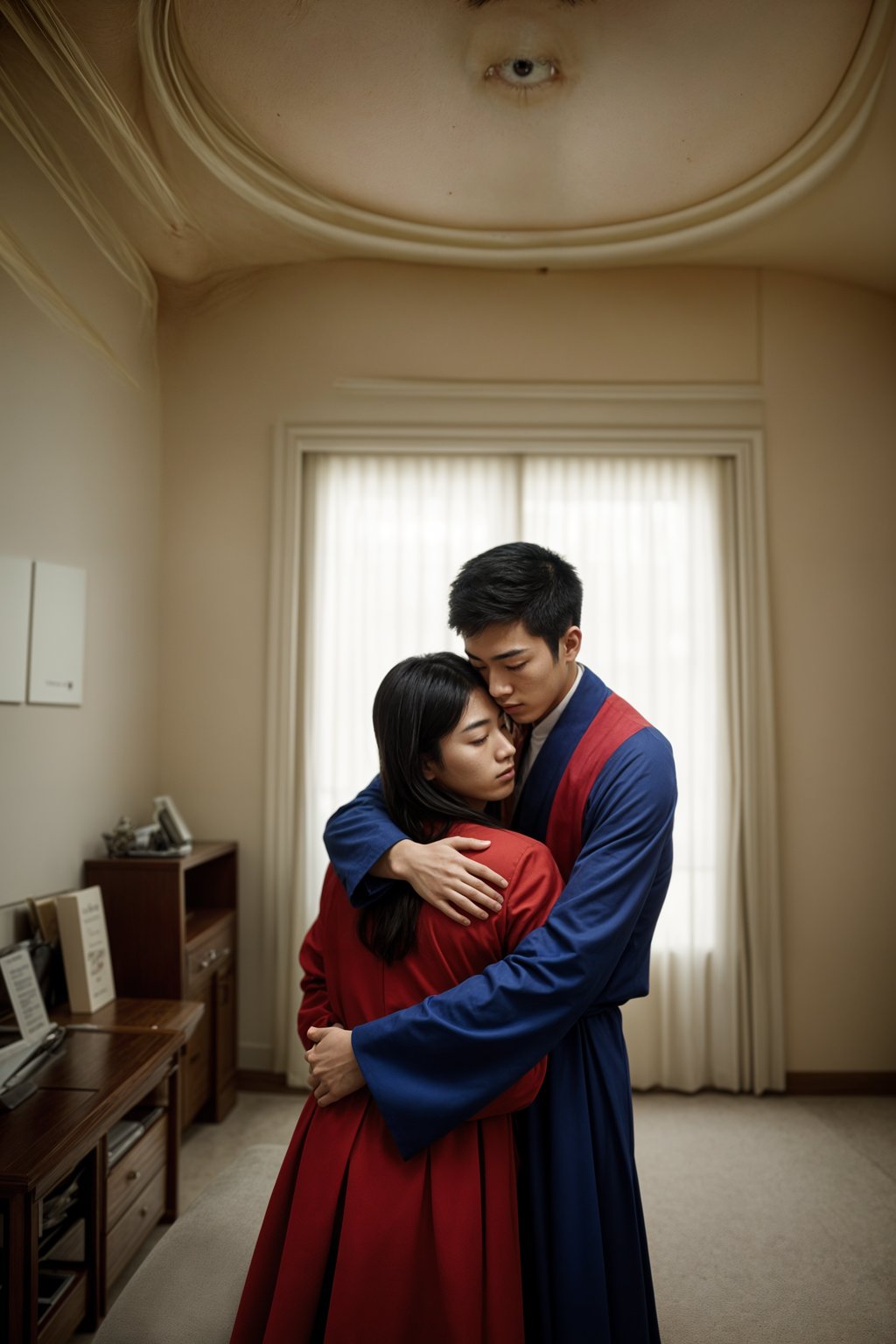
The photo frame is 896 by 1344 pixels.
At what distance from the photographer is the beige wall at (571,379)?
3.74 meters

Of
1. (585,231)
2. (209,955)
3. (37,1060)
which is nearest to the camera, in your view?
(37,1060)

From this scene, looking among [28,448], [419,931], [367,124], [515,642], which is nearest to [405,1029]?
[419,931]

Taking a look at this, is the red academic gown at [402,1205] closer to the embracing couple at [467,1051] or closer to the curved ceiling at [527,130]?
the embracing couple at [467,1051]

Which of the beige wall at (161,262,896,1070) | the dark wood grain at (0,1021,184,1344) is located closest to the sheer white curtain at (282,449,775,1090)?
the beige wall at (161,262,896,1070)

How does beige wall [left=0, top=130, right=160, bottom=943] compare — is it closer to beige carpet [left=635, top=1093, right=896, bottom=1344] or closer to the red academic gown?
the red academic gown

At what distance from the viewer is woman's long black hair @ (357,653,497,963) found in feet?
4.83

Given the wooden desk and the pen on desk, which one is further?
the pen on desk

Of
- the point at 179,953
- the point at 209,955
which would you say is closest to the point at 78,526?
the point at 179,953

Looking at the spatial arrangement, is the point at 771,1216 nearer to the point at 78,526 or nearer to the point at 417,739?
the point at 417,739

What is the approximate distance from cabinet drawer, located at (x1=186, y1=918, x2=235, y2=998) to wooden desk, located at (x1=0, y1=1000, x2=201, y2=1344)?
14.4 inches

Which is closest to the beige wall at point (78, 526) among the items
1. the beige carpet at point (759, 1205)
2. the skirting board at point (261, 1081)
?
the skirting board at point (261, 1081)

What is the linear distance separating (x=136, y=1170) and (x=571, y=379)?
3.11 meters

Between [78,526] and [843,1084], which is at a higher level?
[78,526]

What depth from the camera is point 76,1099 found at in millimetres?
2012
